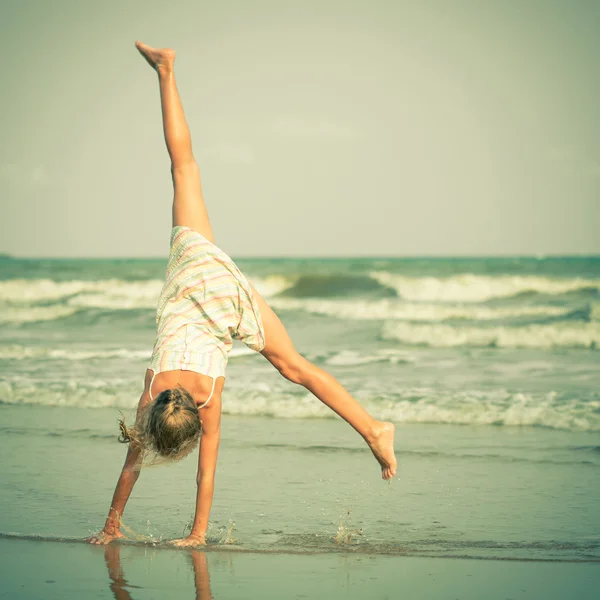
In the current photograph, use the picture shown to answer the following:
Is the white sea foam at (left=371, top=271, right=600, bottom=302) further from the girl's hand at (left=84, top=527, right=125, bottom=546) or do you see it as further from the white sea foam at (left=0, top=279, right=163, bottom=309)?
the girl's hand at (left=84, top=527, right=125, bottom=546)

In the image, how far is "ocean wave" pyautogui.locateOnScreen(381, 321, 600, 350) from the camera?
15539 millimetres

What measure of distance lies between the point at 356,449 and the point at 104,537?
9.49ft

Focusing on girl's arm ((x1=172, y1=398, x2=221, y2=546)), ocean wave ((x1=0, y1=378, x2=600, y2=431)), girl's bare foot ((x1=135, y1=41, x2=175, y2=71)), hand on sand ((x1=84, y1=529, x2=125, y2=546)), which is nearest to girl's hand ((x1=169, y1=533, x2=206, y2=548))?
girl's arm ((x1=172, y1=398, x2=221, y2=546))

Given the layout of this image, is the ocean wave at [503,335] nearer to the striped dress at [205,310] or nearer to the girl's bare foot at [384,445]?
the girl's bare foot at [384,445]

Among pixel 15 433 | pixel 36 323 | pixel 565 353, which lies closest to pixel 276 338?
pixel 15 433

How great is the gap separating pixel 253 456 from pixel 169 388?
2482mm

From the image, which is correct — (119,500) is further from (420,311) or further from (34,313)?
(34,313)

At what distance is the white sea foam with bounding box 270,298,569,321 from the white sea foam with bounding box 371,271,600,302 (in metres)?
5.99

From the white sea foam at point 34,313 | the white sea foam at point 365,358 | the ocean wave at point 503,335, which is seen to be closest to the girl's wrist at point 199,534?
the white sea foam at point 365,358

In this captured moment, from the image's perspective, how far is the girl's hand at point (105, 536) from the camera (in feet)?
15.9

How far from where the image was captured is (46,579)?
421 centimetres

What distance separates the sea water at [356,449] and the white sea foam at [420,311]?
4.80 metres

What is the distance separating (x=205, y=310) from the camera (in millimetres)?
4910

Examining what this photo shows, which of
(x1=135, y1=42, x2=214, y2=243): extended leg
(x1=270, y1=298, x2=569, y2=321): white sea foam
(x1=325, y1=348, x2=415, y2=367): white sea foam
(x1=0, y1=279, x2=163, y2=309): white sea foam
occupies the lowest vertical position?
(x1=135, y1=42, x2=214, y2=243): extended leg
